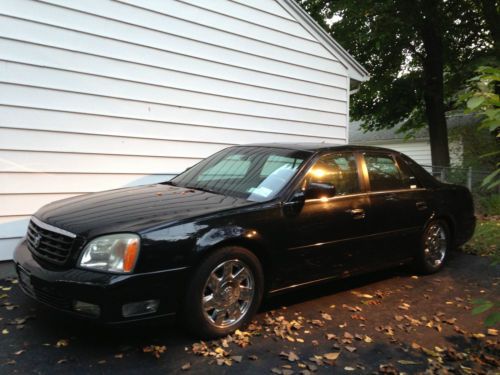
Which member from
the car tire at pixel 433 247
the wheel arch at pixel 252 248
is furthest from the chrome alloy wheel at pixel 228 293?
the car tire at pixel 433 247

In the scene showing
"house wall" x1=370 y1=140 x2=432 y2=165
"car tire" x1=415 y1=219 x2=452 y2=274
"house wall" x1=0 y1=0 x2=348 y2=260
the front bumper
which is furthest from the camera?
"house wall" x1=370 y1=140 x2=432 y2=165

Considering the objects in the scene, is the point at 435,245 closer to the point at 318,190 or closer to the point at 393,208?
the point at 393,208

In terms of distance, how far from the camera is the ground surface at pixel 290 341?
129 inches

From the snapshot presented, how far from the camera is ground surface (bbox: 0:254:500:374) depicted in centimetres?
328

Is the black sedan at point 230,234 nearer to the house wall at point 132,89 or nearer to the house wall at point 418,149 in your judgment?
the house wall at point 132,89

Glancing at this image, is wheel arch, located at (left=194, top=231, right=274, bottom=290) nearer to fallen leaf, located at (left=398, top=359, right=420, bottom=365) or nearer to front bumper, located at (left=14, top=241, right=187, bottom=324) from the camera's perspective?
front bumper, located at (left=14, top=241, right=187, bottom=324)

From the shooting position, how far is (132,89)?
6078 millimetres

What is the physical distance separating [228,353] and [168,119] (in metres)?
3.76

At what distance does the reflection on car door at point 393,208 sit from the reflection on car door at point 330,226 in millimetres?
208

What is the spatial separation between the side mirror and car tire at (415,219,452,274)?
188 centimetres

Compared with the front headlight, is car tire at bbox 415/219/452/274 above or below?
below

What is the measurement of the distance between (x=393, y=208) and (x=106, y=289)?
3170 mm

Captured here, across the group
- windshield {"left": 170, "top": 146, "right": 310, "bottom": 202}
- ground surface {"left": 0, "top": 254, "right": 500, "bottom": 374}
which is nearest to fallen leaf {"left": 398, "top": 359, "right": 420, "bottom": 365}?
ground surface {"left": 0, "top": 254, "right": 500, "bottom": 374}

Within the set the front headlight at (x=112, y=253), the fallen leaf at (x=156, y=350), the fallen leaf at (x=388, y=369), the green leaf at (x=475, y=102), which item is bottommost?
the fallen leaf at (x=388, y=369)
